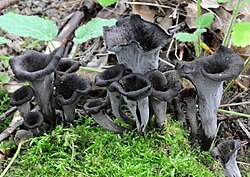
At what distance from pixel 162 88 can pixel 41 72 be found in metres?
0.77

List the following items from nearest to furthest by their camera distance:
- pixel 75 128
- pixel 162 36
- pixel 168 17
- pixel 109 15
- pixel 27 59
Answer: pixel 162 36
pixel 27 59
pixel 75 128
pixel 168 17
pixel 109 15

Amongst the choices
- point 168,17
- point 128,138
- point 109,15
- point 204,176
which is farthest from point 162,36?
point 109,15

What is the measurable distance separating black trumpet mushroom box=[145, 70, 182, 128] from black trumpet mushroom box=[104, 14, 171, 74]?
94 millimetres

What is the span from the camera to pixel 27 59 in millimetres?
2539

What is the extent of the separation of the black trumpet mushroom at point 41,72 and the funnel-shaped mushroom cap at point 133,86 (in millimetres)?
458

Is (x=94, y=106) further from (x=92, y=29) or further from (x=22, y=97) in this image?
(x=92, y=29)

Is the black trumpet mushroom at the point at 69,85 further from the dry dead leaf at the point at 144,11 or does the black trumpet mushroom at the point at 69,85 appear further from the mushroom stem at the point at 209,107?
the dry dead leaf at the point at 144,11

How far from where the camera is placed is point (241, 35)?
2.54 meters

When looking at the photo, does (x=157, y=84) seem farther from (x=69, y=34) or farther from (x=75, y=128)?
(x=69, y=34)

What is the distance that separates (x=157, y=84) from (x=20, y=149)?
1122mm

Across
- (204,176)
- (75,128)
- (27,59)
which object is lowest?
(204,176)

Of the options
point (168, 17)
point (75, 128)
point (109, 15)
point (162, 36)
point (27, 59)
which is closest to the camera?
point (162, 36)

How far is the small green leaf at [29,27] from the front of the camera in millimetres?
2751

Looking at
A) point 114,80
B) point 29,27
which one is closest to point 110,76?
point 114,80
